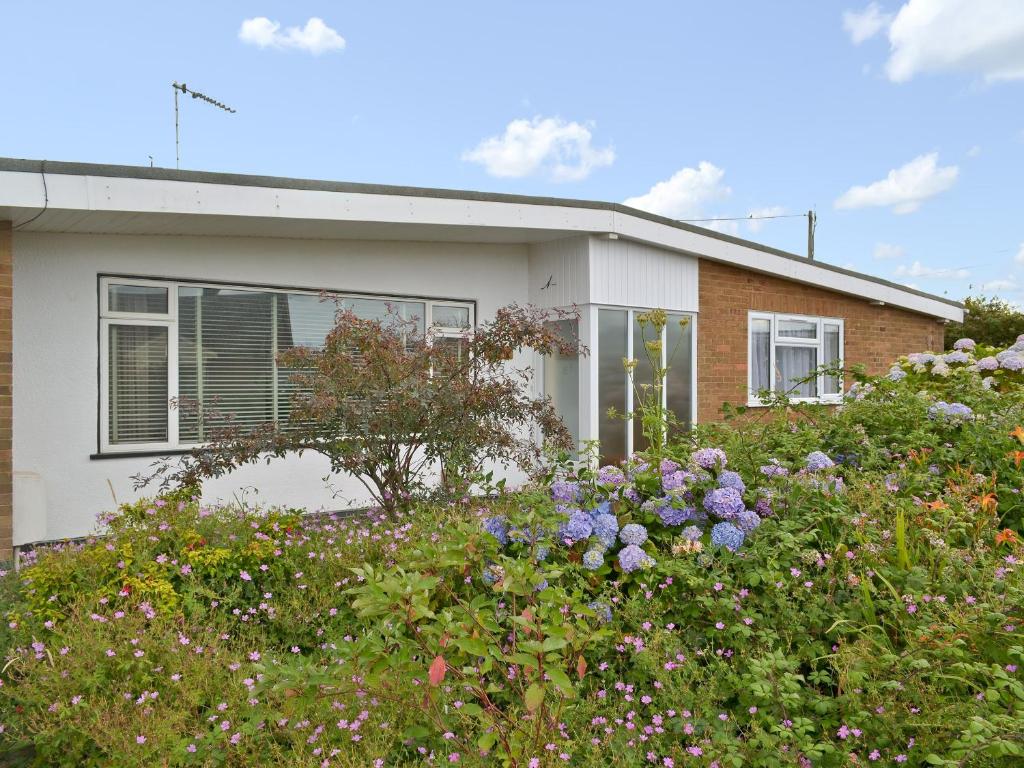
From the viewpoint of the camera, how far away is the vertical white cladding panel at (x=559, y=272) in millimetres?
8523

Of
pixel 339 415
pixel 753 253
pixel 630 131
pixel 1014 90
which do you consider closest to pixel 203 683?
pixel 339 415

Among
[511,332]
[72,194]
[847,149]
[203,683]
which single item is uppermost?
[847,149]

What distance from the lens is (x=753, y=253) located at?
33.6 ft

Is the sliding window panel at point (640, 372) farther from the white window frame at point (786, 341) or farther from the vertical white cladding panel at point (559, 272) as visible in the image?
the white window frame at point (786, 341)

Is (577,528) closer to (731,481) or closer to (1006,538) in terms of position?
(731,481)

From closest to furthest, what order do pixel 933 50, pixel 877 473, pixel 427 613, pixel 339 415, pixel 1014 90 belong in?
pixel 427 613
pixel 877 473
pixel 339 415
pixel 933 50
pixel 1014 90

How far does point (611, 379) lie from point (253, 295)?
406 cm

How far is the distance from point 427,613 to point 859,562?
192cm

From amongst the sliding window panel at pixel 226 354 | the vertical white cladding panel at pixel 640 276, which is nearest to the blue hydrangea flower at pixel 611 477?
the sliding window panel at pixel 226 354

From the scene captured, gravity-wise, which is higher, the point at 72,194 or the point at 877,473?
the point at 72,194

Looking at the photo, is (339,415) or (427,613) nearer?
(427,613)

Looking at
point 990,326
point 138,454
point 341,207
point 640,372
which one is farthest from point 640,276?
point 990,326

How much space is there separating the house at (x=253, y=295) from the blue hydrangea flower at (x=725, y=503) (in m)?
2.25

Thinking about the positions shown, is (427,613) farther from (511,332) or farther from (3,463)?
(3,463)
